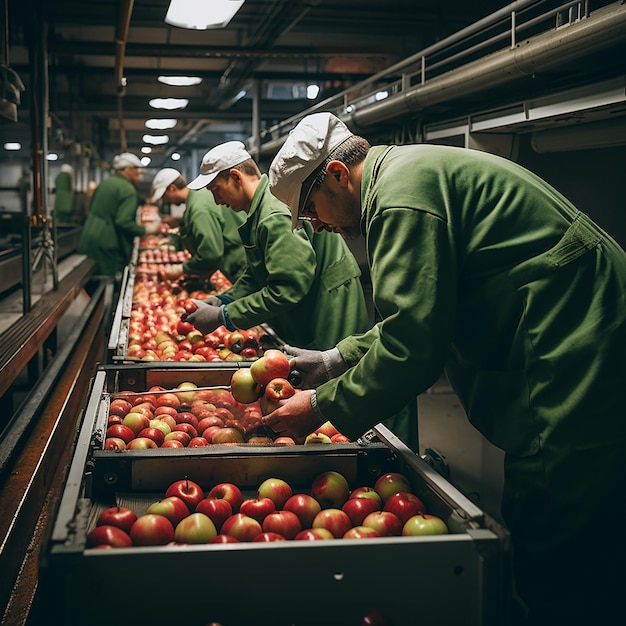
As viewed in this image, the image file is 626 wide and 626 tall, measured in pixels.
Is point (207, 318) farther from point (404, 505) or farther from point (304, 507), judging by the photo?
point (404, 505)

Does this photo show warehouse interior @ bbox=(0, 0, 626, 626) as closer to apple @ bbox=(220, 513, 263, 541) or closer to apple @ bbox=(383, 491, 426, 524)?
apple @ bbox=(383, 491, 426, 524)

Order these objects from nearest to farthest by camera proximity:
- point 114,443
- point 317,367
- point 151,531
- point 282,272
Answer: point 151,531 → point 114,443 → point 317,367 → point 282,272

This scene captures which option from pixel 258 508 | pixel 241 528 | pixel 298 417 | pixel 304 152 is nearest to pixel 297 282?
pixel 304 152

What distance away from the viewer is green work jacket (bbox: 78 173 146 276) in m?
9.61

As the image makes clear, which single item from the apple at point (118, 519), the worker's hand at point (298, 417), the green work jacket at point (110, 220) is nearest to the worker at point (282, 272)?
the worker's hand at point (298, 417)

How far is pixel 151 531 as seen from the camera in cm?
178

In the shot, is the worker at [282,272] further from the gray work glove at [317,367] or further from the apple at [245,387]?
the gray work glove at [317,367]

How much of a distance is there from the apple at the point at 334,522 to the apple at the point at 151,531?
397mm

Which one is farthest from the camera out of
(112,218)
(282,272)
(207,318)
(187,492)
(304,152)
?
(112,218)

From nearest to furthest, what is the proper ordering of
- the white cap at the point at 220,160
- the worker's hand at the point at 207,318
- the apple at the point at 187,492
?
the apple at the point at 187,492
the worker's hand at the point at 207,318
the white cap at the point at 220,160

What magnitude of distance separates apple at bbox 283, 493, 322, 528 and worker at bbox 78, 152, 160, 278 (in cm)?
811

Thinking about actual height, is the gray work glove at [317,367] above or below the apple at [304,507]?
above

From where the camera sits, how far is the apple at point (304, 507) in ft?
6.49

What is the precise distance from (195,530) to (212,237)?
167 inches
